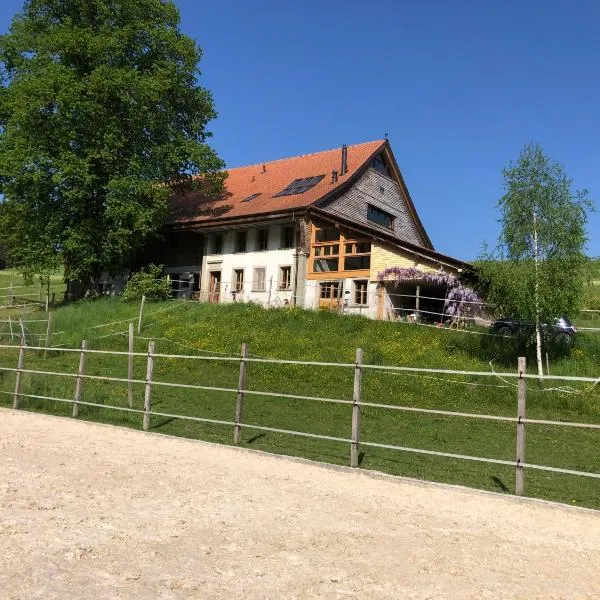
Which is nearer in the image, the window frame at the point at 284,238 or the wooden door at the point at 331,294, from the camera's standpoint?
the wooden door at the point at 331,294

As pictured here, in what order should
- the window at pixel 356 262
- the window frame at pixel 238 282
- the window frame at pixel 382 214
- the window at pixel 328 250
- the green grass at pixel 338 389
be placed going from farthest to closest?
the window frame at pixel 382 214, the window frame at pixel 238 282, the window at pixel 328 250, the window at pixel 356 262, the green grass at pixel 338 389

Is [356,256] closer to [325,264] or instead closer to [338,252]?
[338,252]

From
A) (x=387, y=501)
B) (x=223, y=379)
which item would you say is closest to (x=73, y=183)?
(x=223, y=379)

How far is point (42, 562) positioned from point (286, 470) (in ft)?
13.4

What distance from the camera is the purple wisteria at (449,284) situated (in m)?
24.6

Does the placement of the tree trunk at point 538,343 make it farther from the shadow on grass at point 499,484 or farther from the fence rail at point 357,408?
the shadow on grass at point 499,484

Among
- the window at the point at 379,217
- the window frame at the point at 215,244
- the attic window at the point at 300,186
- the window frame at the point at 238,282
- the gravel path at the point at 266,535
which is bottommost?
the gravel path at the point at 266,535

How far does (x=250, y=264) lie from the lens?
1242 inches

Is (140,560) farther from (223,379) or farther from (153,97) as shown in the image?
(153,97)

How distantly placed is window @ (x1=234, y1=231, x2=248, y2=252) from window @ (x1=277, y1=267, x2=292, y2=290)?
10.9 ft

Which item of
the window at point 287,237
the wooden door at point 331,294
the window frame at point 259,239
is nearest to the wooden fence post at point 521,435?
the wooden door at point 331,294

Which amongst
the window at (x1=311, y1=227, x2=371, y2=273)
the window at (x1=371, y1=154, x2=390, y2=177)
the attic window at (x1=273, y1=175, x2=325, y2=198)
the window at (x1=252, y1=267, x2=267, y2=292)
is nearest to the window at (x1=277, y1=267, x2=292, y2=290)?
the window at (x1=252, y1=267, x2=267, y2=292)

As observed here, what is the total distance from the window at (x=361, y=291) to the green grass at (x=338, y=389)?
4020 millimetres

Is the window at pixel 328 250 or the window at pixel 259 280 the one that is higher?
the window at pixel 328 250
